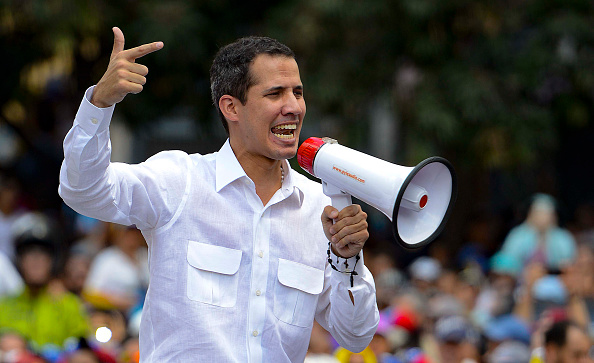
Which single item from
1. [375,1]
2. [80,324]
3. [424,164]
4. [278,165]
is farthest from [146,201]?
[375,1]

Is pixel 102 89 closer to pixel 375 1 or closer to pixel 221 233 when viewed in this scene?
pixel 221 233

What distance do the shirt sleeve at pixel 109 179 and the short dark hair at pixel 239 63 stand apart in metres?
Answer: 0.31

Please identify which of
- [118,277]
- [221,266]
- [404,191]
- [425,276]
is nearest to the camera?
[404,191]

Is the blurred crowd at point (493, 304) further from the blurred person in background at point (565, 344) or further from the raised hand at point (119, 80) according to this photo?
the raised hand at point (119, 80)

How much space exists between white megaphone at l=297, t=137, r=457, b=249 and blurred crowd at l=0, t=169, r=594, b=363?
275cm

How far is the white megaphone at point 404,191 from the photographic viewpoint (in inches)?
115

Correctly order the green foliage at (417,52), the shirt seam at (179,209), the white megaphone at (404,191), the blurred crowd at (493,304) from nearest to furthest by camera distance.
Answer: the white megaphone at (404,191) → the shirt seam at (179,209) → the blurred crowd at (493,304) → the green foliage at (417,52)

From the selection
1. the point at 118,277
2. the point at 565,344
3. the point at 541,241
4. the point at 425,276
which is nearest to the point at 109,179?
the point at 565,344

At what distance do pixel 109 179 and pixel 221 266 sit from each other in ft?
1.69

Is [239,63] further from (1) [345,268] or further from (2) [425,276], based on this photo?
(2) [425,276]

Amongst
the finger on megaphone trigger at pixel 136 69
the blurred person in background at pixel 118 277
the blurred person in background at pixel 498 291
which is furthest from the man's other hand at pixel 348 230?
the blurred person in background at pixel 118 277

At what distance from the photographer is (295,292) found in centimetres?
317

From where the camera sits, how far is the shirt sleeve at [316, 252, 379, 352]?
10.3 ft

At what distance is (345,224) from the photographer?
9.68 feet
